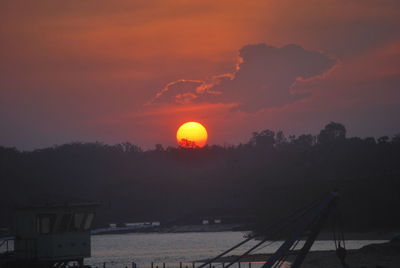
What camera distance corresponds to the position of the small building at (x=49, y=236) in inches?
2474

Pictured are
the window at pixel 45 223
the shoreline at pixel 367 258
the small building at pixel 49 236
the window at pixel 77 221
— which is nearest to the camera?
the small building at pixel 49 236

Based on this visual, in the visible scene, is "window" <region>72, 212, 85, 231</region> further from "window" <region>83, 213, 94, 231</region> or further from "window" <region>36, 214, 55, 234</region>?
"window" <region>36, 214, 55, 234</region>

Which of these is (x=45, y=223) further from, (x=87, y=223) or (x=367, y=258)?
(x=367, y=258)

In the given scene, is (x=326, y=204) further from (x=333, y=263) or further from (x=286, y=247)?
(x=333, y=263)

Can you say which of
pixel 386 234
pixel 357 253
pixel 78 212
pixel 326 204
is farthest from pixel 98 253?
pixel 326 204

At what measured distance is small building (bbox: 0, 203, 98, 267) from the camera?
62.8m

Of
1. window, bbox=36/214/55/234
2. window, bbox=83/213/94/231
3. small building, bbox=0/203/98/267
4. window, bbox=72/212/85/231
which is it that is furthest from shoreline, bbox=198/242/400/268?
window, bbox=36/214/55/234

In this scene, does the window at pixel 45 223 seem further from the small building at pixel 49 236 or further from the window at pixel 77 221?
the window at pixel 77 221

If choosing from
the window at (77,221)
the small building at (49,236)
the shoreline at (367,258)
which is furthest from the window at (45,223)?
the shoreline at (367,258)

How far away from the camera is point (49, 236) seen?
63188 millimetres

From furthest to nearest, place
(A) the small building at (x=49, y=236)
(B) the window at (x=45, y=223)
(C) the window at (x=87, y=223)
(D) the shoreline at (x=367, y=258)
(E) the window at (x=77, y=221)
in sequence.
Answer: (D) the shoreline at (x=367, y=258) → (C) the window at (x=87, y=223) → (E) the window at (x=77, y=221) → (B) the window at (x=45, y=223) → (A) the small building at (x=49, y=236)

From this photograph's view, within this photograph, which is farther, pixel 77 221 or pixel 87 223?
pixel 87 223

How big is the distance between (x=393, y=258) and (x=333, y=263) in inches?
281

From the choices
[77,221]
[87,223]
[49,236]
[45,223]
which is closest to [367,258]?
[87,223]
